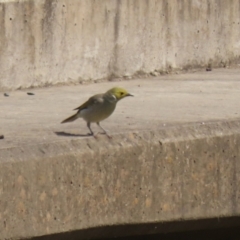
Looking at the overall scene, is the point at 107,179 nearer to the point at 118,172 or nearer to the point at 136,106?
the point at 118,172

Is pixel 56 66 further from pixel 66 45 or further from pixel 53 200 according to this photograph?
pixel 53 200

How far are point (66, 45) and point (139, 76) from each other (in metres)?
0.75

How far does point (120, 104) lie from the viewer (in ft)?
21.3

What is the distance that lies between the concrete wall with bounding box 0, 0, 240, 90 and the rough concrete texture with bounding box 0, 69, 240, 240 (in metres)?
1.39

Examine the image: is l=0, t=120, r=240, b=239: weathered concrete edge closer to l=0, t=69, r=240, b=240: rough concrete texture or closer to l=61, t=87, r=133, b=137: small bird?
l=0, t=69, r=240, b=240: rough concrete texture

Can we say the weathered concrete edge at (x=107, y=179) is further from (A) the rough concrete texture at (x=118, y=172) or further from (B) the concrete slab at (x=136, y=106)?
(B) the concrete slab at (x=136, y=106)

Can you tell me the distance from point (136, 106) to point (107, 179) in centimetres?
184

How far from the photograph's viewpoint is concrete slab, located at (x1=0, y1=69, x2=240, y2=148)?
5.19 meters

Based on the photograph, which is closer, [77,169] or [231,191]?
[77,169]

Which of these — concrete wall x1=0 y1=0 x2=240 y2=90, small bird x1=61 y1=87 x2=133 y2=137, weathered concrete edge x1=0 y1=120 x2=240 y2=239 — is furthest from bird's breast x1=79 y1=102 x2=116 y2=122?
concrete wall x1=0 y1=0 x2=240 y2=90

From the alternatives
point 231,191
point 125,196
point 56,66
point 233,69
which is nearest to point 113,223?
point 125,196

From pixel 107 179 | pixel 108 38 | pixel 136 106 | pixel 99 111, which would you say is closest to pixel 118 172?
pixel 107 179

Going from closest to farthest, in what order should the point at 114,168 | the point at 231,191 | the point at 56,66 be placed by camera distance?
the point at 114,168, the point at 231,191, the point at 56,66

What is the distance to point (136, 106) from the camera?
248 inches
